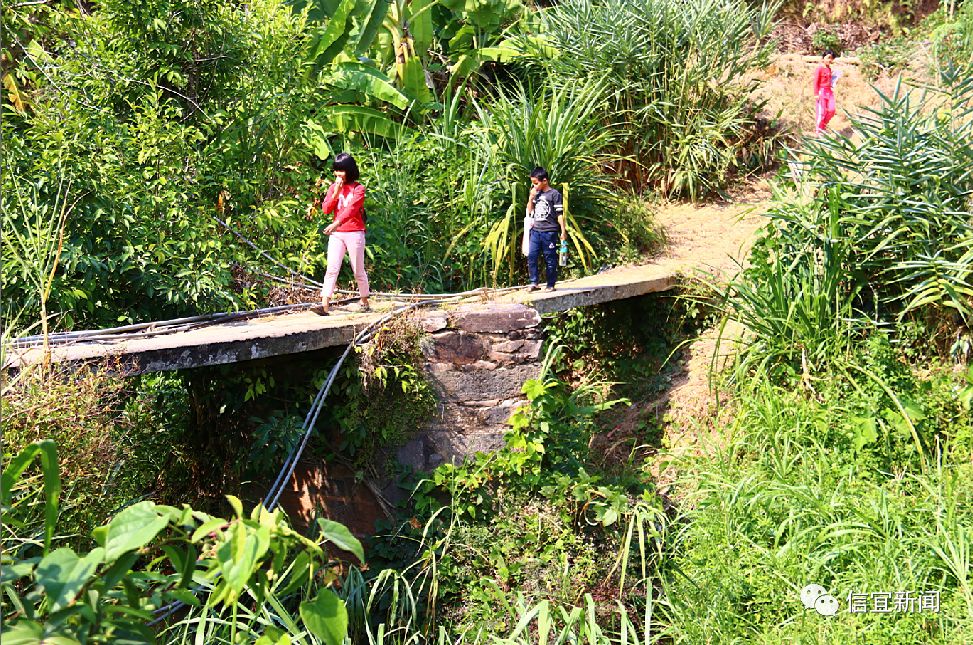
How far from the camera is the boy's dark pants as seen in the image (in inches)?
301

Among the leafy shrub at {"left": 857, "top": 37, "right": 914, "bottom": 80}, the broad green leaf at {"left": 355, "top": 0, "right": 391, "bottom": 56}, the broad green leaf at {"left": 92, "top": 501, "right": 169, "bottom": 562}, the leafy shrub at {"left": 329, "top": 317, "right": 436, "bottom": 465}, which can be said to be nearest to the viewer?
the broad green leaf at {"left": 92, "top": 501, "right": 169, "bottom": 562}

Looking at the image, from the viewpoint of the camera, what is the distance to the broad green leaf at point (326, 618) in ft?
6.66

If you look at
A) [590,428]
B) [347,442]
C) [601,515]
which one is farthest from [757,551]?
[347,442]

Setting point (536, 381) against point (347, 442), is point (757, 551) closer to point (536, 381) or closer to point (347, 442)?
point (536, 381)

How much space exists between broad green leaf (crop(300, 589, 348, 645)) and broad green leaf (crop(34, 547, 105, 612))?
1.42ft

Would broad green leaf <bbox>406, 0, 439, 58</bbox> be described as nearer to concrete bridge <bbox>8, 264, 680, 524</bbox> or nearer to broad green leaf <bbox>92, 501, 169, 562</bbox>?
concrete bridge <bbox>8, 264, 680, 524</bbox>

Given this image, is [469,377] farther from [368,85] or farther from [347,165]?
[368,85]

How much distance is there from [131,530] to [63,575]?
154 mm

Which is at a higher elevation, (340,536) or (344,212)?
(344,212)

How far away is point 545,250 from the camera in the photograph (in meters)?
7.77

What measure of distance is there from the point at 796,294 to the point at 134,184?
493 centimetres

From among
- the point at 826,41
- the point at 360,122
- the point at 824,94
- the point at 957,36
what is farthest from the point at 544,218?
the point at 826,41

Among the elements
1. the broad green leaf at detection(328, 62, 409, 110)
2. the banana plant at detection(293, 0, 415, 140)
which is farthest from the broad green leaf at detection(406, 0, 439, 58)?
the broad green leaf at detection(328, 62, 409, 110)

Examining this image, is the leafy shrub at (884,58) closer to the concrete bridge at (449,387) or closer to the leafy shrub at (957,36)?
the leafy shrub at (957,36)
